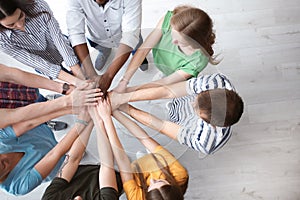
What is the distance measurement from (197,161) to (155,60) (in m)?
0.65

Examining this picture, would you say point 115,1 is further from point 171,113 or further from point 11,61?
point 11,61

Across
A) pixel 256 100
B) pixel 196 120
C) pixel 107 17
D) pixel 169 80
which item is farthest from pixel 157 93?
pixel 256 100

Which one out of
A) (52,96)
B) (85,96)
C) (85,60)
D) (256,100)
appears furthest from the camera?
(256,100)

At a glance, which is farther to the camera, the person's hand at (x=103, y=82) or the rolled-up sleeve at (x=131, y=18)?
the rolled-up sleeve at (x=131, y=18)

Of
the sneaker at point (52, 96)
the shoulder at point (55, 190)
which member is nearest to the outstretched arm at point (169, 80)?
the shoulder at point (55, 190)

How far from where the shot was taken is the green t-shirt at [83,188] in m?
1.35

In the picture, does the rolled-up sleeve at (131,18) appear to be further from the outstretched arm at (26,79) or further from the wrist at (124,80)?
the outstretched arm at (26,79)

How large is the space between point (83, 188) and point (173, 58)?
52cm

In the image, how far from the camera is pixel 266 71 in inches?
79.4

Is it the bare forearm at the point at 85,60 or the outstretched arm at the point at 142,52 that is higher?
the bare forearm at the point at 85,60

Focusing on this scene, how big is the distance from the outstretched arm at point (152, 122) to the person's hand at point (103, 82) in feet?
0.26

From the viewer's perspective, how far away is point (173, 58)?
4.57 ft

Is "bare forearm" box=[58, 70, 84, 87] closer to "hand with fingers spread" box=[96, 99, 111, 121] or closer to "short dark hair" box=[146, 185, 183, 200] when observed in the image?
"hand with fingers spread" box=[96, 99, 111, 121]

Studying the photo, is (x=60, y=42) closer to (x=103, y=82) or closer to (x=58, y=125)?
(x=103, y=82)
